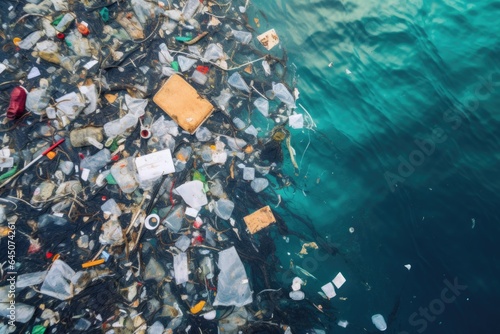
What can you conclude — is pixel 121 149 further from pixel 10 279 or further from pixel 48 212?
pixel 10 279

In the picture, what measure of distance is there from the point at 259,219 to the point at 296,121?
138cm

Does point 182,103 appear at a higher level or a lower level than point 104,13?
lower

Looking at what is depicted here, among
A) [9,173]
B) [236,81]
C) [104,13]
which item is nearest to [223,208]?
[236,81]

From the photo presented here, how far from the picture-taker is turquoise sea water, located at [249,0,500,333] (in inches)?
121

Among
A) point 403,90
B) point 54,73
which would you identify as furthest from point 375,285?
point 54,73

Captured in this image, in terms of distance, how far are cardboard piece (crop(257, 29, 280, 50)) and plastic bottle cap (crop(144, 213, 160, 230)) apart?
2.62 meters

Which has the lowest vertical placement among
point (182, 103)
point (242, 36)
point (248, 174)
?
point (248, 174)

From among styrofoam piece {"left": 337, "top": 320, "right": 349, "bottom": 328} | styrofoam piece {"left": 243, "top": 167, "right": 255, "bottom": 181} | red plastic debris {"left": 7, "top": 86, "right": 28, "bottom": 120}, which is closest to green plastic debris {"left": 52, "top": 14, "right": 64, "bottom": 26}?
red plastic debris {"left": 7, "top": 86, "right": 28, "bottom": 120}

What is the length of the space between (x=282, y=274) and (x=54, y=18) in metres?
4.00

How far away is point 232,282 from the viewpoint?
2803 millimetres

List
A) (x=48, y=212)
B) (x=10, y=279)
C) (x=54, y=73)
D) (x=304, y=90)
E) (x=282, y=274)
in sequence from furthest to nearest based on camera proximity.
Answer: (x=304, y=90) → (x=282, y=274) → (x=54, y=73) → (x=48, y=212) → (x=10, y=279)

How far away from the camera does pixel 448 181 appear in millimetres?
3217

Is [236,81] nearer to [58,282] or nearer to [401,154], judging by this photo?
[401,154]

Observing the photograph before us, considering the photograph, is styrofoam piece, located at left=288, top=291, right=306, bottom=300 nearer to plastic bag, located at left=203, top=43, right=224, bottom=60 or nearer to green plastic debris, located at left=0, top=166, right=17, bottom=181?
plastic bag, located at left=203, top=43, right=224, bottom=60
